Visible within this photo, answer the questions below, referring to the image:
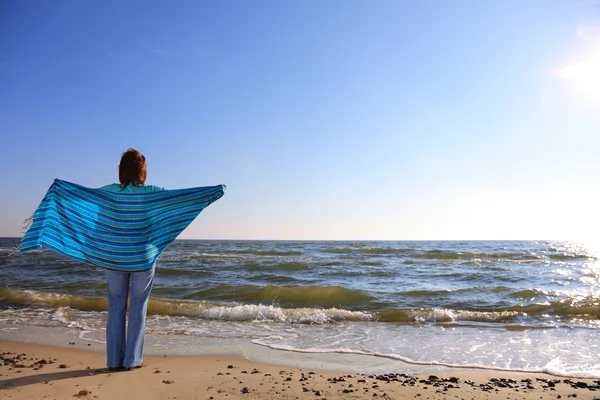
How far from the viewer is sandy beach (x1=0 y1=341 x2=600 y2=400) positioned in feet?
10.7

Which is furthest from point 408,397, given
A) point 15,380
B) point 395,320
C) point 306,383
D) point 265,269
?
point 265,269

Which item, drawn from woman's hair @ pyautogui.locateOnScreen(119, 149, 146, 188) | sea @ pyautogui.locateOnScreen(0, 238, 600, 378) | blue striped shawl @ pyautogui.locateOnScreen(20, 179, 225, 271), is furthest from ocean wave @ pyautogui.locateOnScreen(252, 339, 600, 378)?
woman's hair @ pyautogui.locateOnScreen(119, 149, 146, 188)

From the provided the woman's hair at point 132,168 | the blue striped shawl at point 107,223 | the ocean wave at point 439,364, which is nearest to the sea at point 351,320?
the ocean wave at point 439,364

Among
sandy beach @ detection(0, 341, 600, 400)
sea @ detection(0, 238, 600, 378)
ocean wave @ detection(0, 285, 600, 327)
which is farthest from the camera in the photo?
ocean wave @ detection(0, 285, 600, 327)

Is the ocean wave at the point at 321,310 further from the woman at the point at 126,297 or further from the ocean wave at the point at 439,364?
the woman at the point at 126,297

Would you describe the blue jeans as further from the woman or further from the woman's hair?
the woman's hair

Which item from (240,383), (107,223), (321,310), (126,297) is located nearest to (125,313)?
(126,297)

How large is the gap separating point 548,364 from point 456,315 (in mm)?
3226

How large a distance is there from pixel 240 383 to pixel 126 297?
4.29ft

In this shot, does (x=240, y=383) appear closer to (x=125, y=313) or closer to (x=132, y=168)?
(x=125, y=313)

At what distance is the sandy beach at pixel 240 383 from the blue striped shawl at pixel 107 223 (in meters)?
1.02

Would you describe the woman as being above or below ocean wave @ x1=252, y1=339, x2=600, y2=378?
above

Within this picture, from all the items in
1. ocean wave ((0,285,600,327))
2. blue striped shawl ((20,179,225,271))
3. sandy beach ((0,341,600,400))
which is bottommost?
ocean wave ((0,285,600,327))

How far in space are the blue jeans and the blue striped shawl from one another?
13cm
